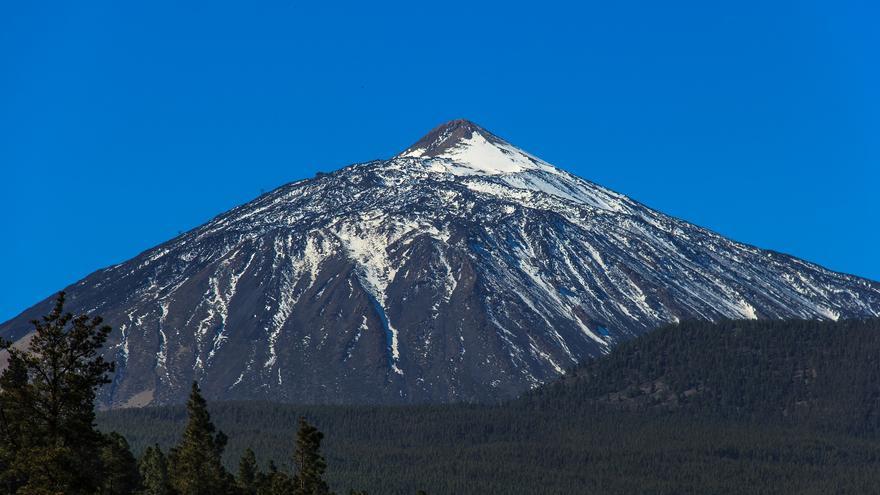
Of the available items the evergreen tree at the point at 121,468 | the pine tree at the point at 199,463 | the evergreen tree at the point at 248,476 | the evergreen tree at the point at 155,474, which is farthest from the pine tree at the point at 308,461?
the evergreen tree at the point at 248,476

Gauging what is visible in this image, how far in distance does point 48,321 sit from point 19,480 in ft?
29.8

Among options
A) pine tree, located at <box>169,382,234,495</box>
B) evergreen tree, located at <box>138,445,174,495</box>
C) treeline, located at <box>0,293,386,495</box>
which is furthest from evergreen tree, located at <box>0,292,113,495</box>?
evergreen tree, located at <box>138,445,174,495</box>

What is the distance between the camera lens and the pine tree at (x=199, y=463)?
286ft

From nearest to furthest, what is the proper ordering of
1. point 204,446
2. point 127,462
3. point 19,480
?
point 19,480 → point 204,446 → point 127,462

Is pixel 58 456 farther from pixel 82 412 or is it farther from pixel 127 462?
pixel 127 462

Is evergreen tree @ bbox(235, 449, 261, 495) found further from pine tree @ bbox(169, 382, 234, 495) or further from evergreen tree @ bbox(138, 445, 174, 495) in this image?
pine tree @ bbox(169, 382, 234, 495)

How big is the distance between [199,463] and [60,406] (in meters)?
25.0

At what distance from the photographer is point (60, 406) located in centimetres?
6394

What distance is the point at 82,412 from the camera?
209 feet

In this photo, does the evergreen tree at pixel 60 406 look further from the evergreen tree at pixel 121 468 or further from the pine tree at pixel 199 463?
the evergreen tree at pixel 121 468

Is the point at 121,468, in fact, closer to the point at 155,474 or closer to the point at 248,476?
the point at 155,474

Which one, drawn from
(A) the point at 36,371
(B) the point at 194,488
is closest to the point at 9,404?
(A) the point at 36,371

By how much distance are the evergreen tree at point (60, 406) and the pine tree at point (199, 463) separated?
72.9 feet

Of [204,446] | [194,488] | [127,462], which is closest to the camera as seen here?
[194,488]
